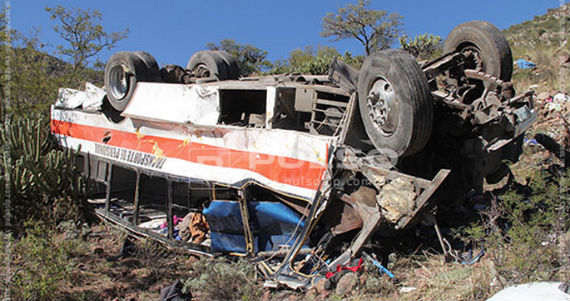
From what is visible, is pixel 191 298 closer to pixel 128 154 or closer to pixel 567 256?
pixel 128 154

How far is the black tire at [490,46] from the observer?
5004 mm

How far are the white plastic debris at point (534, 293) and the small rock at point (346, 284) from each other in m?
1.48

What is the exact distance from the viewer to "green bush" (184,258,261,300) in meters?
4.64

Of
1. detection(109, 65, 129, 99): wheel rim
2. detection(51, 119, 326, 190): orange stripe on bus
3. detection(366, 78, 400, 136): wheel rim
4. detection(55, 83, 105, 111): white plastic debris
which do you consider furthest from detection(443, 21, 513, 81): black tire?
detection(55, 83, 105, 111): white plastic debris

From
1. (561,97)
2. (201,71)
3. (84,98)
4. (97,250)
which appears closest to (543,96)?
(561,97)

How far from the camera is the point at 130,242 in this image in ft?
22.1

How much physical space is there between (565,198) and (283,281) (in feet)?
10.9

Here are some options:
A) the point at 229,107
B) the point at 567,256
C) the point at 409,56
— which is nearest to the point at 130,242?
the point at 229,107

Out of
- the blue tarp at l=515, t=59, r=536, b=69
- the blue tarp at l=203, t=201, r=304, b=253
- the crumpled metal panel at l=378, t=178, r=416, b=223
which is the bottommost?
the blue tarp at l=203, t=201, r=304, b=253

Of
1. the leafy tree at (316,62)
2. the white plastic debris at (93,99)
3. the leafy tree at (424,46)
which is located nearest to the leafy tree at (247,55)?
the leafy tree at (316,62)

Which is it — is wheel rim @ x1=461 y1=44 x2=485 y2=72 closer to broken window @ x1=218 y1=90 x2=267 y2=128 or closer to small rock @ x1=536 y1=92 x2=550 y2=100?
broken window @ x1=218 y1=90 x2=267 y2=128

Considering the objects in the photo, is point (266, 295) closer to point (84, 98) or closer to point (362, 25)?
point (84, 98)

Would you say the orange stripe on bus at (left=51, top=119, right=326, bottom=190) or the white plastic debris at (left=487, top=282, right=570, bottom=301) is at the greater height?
the orange stripe on bus at (left=51, top=119, right=326, bottom=190)

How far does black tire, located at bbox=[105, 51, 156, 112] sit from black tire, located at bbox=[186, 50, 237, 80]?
111cm
